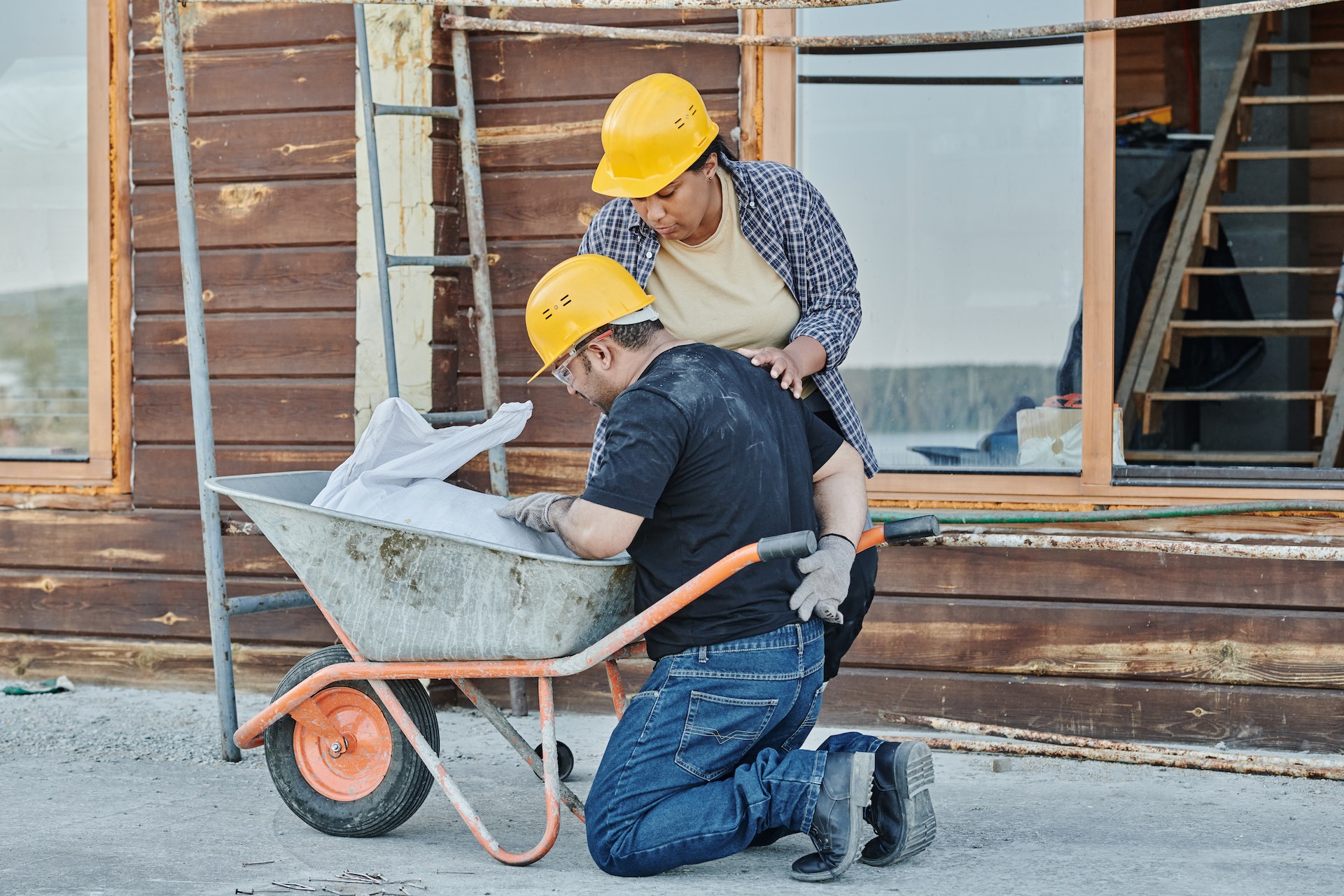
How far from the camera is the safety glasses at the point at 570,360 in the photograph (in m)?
2.63

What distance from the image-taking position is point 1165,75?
6598mm

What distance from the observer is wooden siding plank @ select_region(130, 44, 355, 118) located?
424 cm

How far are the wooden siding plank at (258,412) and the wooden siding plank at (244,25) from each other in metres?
1.12

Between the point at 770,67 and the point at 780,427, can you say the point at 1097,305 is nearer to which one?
the point at 770,67

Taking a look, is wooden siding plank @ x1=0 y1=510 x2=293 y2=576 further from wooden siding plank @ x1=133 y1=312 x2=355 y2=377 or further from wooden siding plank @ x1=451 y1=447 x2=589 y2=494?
wooden siding plank @ x1=451 y1=447 x2=589 y2=494

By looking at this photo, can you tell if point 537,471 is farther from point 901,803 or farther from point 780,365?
point 901,803

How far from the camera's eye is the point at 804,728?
9.29 ft

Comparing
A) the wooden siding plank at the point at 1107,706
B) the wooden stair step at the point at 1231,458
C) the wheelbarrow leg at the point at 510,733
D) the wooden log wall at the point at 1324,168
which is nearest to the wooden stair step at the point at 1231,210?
the wooden stair step at the point at 1231,458

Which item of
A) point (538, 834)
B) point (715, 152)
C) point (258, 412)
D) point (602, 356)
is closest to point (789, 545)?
point (602, 356)

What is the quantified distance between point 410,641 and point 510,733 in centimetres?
33

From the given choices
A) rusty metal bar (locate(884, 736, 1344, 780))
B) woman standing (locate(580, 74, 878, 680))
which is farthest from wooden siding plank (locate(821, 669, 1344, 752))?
woman standing (locate(580, 74, 878, 680))

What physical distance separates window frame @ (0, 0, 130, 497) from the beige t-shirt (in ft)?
8.00

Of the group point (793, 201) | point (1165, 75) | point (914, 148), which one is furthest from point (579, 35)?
point (1165, 75)

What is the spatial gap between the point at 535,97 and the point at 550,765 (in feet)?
7.66
